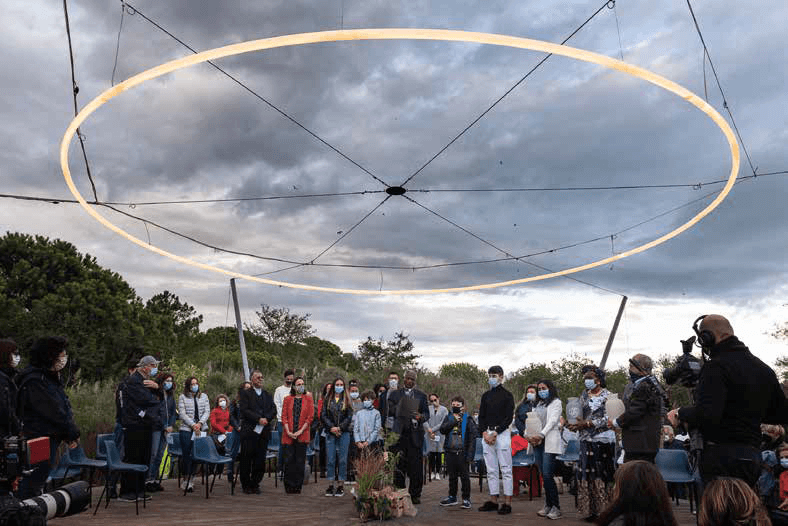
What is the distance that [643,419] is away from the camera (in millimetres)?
6758

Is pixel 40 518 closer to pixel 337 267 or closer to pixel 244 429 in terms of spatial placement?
pixel 244 429

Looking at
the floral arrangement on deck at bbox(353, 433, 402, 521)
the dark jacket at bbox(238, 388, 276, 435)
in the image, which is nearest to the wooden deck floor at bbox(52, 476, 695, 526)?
the floral arrangement on deck at bbox(353, 433, 402, 521)

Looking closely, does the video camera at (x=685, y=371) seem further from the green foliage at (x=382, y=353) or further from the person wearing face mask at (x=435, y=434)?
the green foliage at (x=382, y=353)

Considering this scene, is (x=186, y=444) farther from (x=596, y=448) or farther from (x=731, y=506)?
(x=731, y=506)

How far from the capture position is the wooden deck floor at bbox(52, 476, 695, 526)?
25.6 ft

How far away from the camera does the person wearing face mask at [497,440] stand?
8740 millimetres

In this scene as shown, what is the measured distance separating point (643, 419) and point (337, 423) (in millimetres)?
5563

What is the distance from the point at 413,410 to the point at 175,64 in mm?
5759

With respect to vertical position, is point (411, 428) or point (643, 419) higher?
point (643, 419)

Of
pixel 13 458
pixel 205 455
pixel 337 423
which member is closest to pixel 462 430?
pixel 337 423

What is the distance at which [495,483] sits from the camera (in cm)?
887

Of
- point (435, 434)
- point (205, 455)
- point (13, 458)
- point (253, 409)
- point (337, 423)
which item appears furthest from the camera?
point (435, 434)

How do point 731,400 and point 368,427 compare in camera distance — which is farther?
point 368,427

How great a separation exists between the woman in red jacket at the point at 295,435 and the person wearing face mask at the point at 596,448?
448 centimetres
